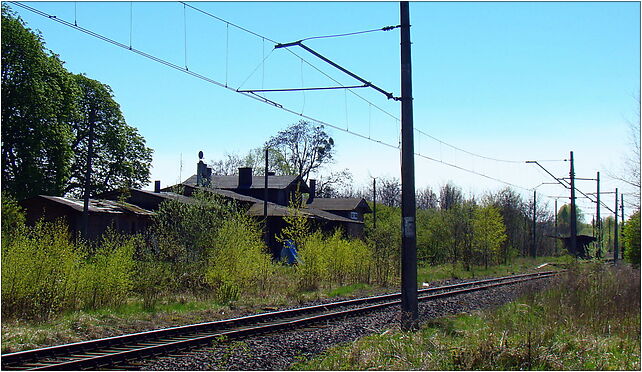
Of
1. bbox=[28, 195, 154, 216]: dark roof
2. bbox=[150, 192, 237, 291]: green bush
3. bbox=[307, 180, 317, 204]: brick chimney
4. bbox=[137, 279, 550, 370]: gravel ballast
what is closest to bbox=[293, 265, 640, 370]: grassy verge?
bbox=[137, 279, 550, 370]: gravel ballast

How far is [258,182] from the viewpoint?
62.9 m

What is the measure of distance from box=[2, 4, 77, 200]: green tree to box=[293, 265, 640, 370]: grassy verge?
111 ft

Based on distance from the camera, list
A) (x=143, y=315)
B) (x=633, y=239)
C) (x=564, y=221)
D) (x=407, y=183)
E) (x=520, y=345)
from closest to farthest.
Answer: (x=520, y=345) → (x=407, y=183) → (x=143, y=315) → (x=633, y=239) → (x=564, y=221)

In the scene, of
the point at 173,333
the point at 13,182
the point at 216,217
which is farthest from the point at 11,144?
the point at 173,333

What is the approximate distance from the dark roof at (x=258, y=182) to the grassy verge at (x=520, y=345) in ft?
151

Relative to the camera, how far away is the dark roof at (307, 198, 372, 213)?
65625 mm

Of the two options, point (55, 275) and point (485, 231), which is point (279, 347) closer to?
point (55, 275)

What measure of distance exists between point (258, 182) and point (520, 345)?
178 ft

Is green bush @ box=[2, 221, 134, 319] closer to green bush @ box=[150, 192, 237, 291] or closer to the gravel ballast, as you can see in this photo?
green bush @ box=[150, 192, 237, 291]

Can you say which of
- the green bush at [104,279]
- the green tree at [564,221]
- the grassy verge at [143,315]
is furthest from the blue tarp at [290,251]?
the green tree at [564,221]

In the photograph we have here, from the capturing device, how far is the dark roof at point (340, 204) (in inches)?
2584

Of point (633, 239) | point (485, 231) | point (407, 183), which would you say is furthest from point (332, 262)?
point (485, 231)

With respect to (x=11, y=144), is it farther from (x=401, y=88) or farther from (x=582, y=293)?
(x=582, y=293)

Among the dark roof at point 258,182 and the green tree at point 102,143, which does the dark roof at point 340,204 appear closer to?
the dark roof at point 258,182
